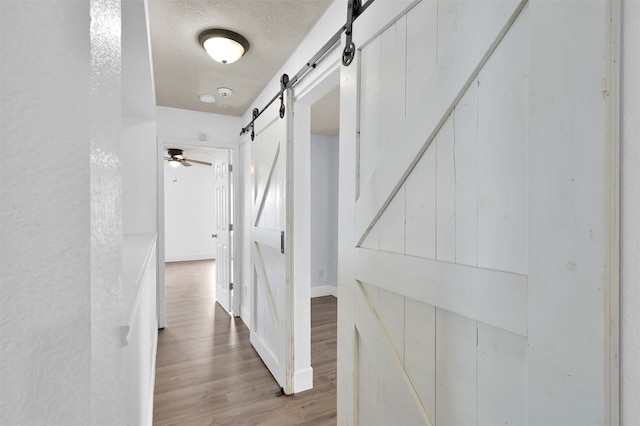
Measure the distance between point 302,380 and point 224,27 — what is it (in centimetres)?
250

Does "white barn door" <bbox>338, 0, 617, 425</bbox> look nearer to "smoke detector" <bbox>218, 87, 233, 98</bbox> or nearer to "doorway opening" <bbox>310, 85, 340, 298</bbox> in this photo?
"smoke detector" <bbox>218, 87, 233, 98</bbox>

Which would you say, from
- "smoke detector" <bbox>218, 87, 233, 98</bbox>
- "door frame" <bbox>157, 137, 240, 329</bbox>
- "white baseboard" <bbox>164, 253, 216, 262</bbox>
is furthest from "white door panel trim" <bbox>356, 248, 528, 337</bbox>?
"white baseboard" <bbox>164, 253, 216, 262</bbox>

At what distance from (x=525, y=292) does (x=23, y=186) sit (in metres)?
0.86

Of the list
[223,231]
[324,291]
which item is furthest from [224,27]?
[324,291]

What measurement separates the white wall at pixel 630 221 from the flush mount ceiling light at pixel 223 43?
199 cm

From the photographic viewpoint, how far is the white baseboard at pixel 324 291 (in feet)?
15.4

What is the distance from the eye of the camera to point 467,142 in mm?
843

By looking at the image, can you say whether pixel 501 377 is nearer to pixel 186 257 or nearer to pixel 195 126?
pixel 195 126

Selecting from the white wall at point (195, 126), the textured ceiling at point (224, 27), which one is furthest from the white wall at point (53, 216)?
the white wall at point (195, 126)

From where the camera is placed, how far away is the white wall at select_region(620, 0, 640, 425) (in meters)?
0.54

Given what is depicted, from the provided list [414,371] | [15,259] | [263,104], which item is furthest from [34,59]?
[263,104]

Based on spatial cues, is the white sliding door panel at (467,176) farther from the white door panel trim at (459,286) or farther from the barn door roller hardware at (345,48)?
the barn door roller hardware at (345,48)

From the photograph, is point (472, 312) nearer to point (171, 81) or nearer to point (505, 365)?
point (505, 365)

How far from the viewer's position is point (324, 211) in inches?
191
